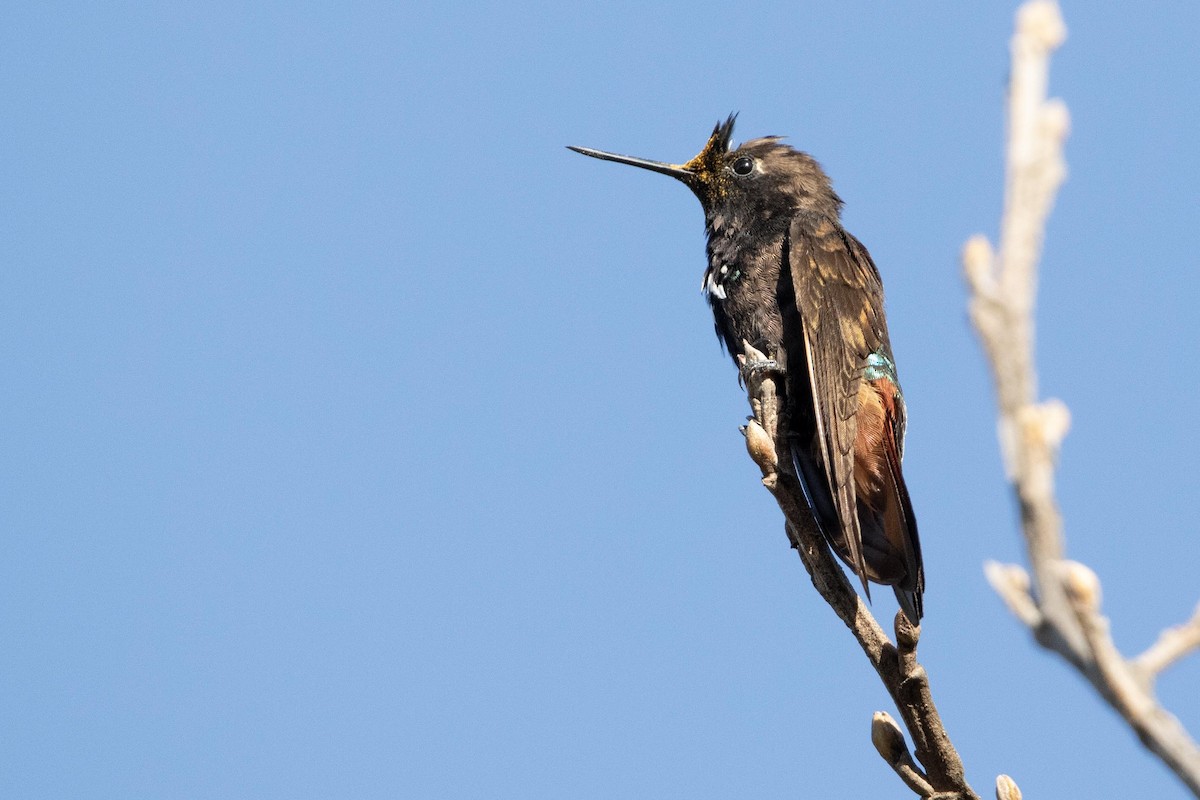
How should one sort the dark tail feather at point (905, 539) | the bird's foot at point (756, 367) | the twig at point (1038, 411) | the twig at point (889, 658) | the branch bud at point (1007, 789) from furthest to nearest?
the bird's foot at point (756, 367) < the dark tail feather at point (905, 539) < the twig at point (889, 658) < the branch bud at point (1007, 789) < the twig at point (1038, 411)

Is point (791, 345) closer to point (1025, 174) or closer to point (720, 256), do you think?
point (720, 256)

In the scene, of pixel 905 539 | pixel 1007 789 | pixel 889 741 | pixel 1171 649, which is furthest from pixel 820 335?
pixel 1171 649

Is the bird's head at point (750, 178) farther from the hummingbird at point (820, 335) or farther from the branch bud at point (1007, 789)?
the branch bud at point (1007, 789)

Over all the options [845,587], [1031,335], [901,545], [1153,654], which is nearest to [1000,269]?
[1031,335]

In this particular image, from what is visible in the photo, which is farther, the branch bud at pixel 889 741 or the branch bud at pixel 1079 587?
the branch bud at pixel 889 741

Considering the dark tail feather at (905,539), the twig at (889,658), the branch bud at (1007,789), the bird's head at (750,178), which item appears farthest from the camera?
the bird's head at (750,178)

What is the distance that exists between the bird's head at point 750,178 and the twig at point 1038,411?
5391 mm

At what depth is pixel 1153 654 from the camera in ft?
4.26

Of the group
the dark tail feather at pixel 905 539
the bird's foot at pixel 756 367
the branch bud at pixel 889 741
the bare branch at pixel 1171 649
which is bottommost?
the bare branch at pixel 1171 649

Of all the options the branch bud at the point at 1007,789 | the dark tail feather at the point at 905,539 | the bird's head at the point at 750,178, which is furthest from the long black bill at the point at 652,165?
the branch bud at the point at 1007,789

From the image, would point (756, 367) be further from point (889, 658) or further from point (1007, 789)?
point (1007, 789)

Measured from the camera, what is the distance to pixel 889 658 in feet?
13.0

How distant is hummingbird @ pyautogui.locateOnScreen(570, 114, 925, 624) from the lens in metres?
5.27

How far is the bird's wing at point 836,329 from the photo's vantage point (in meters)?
5.26
